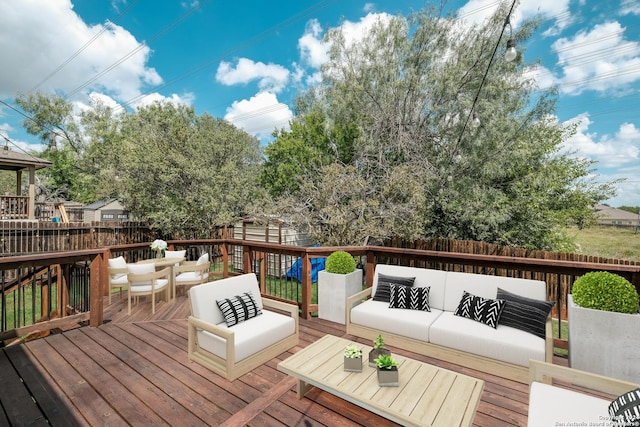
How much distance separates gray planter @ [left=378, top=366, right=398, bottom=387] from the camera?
2105 millimetres

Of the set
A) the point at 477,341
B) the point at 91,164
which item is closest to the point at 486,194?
the point at 477,341

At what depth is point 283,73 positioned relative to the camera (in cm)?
1858

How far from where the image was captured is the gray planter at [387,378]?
6.91ft

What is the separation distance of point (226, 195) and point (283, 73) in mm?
11393

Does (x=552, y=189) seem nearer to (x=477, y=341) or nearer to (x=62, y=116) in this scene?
(x=477, y=341)

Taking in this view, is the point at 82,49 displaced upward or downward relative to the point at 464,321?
upward

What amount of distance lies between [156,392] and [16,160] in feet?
45.1

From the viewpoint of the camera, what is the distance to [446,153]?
9211 millimetres

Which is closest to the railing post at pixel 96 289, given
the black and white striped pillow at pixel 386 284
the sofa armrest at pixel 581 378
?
the black and white striped pillow at pixel 386 284

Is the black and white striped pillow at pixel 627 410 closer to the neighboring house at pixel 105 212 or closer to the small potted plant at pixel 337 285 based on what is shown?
the small potted plant at pixel 337 285

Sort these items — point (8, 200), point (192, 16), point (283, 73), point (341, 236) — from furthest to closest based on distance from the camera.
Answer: point (283, 73) < point (192, 16) < point (8, 200) < point (341, 236)

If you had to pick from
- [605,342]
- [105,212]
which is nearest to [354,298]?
[605,342]

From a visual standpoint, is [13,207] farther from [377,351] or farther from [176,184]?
[377,351]

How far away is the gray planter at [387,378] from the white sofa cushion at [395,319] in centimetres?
120
